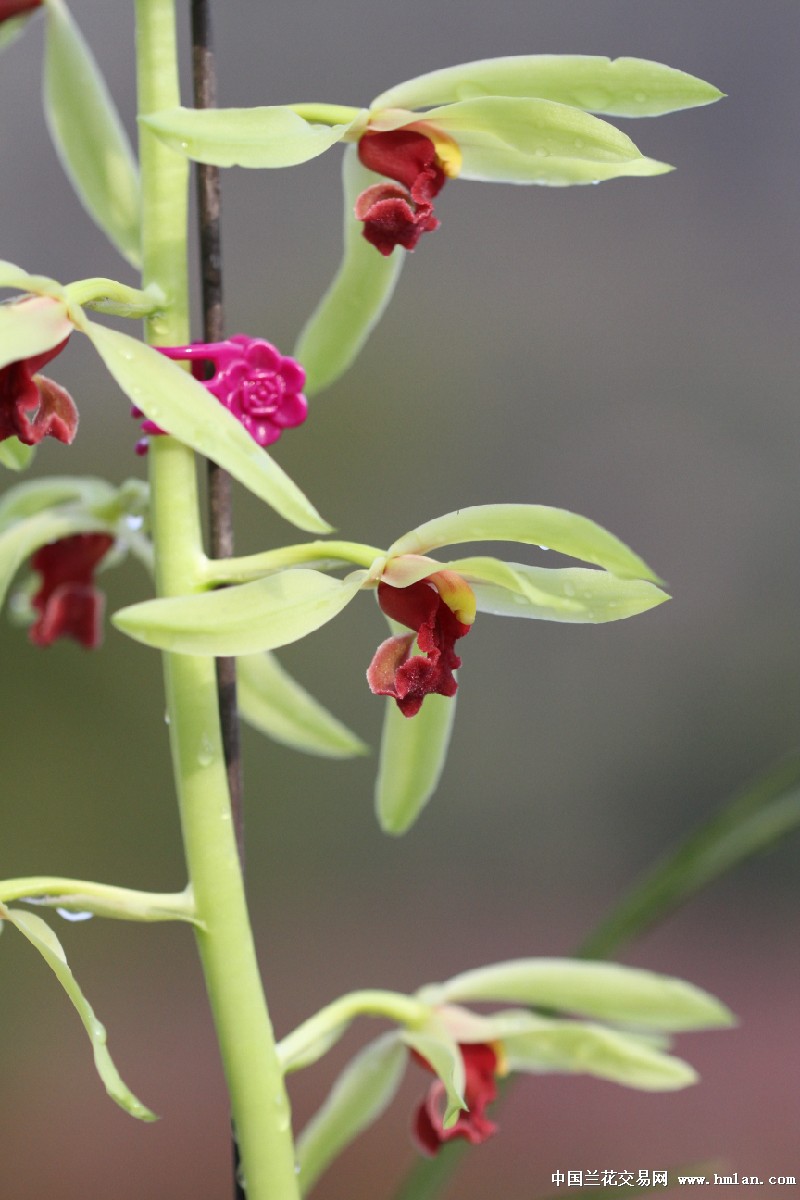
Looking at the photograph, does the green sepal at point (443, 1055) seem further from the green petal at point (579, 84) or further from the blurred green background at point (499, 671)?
the blurred green background at point (499, 671)

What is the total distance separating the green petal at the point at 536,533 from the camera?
1.96 ft

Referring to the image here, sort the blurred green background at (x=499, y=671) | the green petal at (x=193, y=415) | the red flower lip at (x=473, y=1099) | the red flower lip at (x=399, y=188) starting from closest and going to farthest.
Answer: the green petal at (x=193, y=415) → the red flower lip at (x=399, y=188) → the red flower lip at (x=473, y=1099) → the blurred green background at (x=499, y=671)

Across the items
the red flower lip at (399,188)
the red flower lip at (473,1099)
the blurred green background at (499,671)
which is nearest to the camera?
the red flower lip at (399,188)

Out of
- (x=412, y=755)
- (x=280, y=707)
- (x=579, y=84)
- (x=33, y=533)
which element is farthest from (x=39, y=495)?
(x=579, y=84)

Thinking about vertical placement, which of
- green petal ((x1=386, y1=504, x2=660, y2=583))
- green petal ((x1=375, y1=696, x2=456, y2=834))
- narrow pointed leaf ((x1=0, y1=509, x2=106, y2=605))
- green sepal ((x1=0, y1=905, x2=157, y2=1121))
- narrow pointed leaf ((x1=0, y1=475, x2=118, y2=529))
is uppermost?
narrow pointed leaf ((x1=0, y1=475, x2=118, y2=529))

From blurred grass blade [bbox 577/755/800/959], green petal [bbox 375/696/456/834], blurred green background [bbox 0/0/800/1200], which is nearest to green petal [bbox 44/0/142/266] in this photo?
green petal [bbox 375/696/456/834]

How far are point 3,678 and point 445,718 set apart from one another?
283 cm

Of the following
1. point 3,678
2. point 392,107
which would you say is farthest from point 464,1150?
point 3,678

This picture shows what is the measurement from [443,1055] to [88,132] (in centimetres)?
66

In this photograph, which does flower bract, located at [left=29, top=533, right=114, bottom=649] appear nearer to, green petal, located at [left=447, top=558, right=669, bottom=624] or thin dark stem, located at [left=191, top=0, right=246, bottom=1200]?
thin dark stem, located at [left=191, top=0, right=246, bottom=1200]

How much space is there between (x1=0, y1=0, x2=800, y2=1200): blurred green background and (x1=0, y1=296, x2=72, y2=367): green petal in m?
2.76

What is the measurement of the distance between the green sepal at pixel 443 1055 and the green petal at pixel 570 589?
291mm

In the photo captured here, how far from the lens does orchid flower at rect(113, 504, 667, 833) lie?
60 centimetres

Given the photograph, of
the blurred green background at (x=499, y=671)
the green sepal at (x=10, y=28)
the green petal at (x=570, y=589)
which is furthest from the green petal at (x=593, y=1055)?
the blurred green background at (x=499, y=671)
